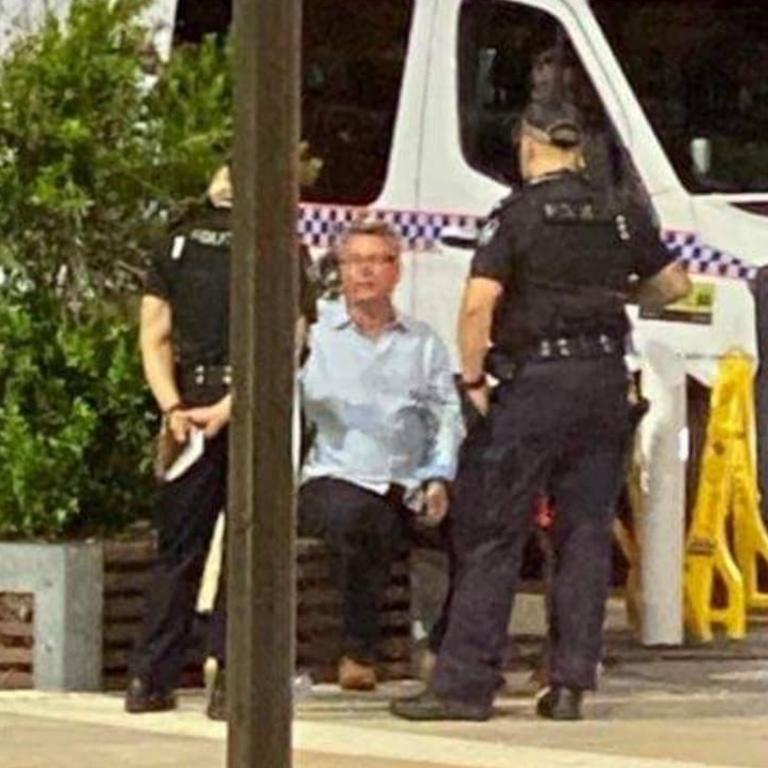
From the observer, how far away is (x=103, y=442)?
35.2 ft

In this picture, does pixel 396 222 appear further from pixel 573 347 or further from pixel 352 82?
pixel 573 347

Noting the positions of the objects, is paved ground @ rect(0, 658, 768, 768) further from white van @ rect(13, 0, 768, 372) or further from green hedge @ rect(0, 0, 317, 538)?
white van @ rect(13, 0, 768, 372)

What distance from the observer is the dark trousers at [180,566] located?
998cm

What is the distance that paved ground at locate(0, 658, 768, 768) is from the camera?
909cm

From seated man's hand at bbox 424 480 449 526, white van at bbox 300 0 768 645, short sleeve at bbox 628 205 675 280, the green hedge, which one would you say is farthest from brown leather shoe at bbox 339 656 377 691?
white van at bbox 300 0 768 645

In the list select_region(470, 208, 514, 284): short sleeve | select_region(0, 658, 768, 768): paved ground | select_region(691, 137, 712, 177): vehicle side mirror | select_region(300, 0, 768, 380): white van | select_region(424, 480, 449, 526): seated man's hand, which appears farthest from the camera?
select_region(691, 137, 712, 177): vehicle side mirror

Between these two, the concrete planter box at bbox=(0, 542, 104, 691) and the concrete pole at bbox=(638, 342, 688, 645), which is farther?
the concrete pole at bbox=(638, 342, 688, 645)

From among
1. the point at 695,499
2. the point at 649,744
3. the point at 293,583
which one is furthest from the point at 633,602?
the point at 293,583

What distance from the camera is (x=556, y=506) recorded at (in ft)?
32.7

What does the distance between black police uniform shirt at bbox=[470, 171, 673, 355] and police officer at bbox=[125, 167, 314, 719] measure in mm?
821

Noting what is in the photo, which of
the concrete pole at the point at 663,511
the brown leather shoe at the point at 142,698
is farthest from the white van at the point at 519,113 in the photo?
the brown leather shoe at the point at 142,698

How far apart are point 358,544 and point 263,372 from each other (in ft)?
12.4

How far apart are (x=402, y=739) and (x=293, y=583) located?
108 inches

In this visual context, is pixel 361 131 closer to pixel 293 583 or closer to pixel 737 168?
pixel 737 168
